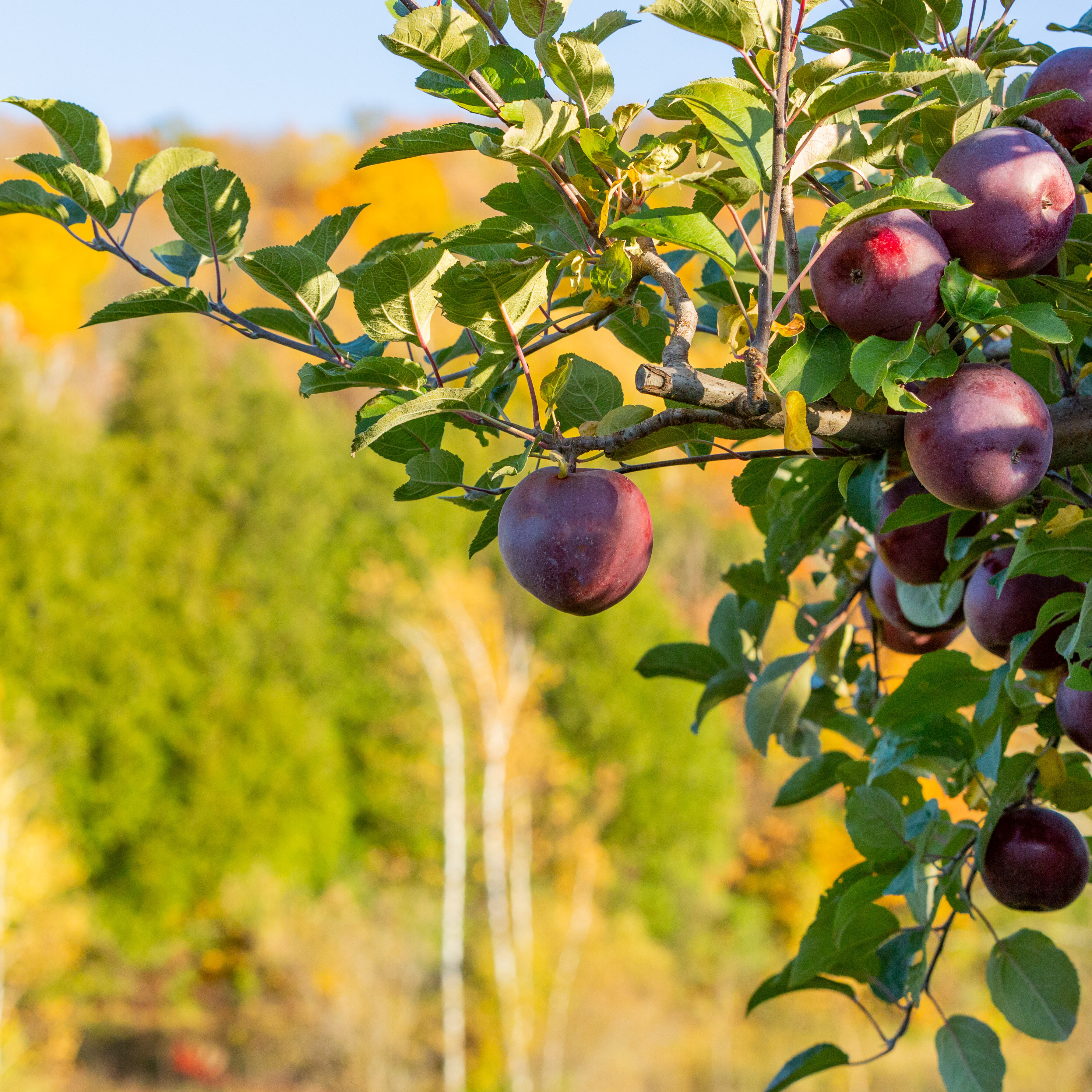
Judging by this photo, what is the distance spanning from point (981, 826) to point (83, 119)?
72 cm

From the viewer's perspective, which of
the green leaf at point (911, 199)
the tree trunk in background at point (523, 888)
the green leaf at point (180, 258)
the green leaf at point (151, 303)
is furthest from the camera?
the tree trunk in background at point (523, 888)

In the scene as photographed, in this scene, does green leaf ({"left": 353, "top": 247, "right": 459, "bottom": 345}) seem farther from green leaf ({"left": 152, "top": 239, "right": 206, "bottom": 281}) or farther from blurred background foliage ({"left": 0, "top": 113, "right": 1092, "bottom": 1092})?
blurred background foliage ({"left": 0, "top": 113, "right": 1092, "bottom": 1092})

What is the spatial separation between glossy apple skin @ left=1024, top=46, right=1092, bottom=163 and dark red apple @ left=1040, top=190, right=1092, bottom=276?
0.04 ft

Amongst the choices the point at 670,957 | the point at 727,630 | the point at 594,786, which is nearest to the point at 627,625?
the point at 594,786

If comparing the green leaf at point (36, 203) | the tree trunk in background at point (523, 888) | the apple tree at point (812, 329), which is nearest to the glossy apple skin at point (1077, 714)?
the apple tree at point (812, 329)

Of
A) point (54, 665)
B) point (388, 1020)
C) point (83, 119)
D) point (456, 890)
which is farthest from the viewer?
point (54, 665)

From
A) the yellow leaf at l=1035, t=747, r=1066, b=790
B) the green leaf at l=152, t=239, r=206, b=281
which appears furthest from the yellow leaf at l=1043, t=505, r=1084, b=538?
the green leaf at l=152, t=239, r=206, b=281

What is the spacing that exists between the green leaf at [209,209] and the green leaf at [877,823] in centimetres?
54

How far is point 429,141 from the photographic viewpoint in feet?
1.71

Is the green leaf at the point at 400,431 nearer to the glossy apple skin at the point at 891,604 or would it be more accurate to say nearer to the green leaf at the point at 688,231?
the green leaf at the point at 688,231

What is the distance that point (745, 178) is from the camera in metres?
0.52

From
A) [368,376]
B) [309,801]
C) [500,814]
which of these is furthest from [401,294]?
[309,801]

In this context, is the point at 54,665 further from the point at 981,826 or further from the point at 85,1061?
the point at 981,826

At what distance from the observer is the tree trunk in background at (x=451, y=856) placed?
7406mm
